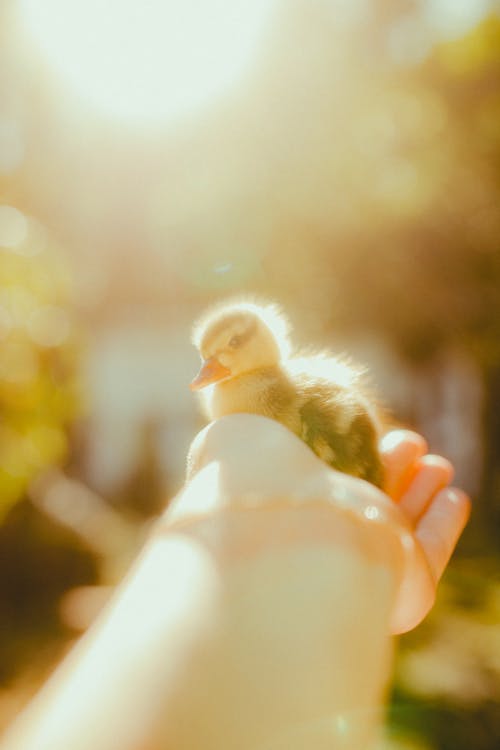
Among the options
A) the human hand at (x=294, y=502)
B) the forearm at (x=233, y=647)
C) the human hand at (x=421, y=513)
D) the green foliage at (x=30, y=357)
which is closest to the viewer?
the forearm at (x=233, y=647)

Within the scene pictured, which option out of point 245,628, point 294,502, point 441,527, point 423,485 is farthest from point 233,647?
point 423,485

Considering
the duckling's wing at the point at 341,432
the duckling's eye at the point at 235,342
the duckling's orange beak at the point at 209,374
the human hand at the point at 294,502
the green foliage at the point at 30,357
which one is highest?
the green foliage at the point at 30,357

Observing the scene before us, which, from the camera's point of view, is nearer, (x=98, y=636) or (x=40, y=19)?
(x=98, y=636)

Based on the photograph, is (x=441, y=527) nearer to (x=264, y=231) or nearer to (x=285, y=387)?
(x=285, y=387)

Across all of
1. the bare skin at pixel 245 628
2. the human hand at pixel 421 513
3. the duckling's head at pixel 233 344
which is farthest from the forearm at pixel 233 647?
the duckling's head at pixel 233 344

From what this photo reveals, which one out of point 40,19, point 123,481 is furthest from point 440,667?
point 123,481

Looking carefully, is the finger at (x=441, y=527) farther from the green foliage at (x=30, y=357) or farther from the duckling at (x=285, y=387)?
the green foliage at (x=30, y=357)

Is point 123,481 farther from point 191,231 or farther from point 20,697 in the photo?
point 20,697

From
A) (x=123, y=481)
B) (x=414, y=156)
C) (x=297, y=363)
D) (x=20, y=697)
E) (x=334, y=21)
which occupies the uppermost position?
(x=334, y=21)
